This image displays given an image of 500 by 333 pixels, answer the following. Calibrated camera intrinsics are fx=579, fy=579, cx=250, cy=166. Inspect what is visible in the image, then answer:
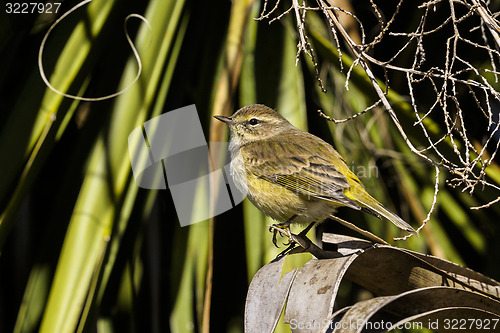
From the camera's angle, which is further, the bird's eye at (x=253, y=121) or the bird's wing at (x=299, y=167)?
the bird's eye at (x=253, y=121)

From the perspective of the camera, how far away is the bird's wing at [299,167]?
2.20m

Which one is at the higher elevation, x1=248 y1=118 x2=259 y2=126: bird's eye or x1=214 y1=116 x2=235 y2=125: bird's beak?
x1=214 y1=116 x2=235 y2=125: bird's beak

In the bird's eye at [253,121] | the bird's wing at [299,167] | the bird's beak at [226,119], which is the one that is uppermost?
the bird's beak at [226,119]

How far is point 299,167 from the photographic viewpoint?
2.41 meters

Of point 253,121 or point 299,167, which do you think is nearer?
point 299,167

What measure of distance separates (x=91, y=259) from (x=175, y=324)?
0.53 meters

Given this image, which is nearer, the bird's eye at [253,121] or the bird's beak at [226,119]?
the bird's beak at [226,119]

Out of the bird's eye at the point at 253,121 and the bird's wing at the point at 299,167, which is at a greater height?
the bird's eye at the point at 253,121

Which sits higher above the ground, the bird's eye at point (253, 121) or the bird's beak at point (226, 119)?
the bird's beak at point (226, 119)

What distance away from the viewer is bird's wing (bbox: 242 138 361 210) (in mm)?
2203

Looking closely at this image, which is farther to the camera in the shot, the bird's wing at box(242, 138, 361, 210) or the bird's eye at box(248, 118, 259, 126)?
the bird's eye at box(248, 118, 259, 126)

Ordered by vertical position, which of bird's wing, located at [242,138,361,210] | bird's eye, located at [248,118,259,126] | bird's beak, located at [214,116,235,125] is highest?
bird's beak, located at [214,116,235,125]

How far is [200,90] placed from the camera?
2467 mm

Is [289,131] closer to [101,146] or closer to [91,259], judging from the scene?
[101,146]
